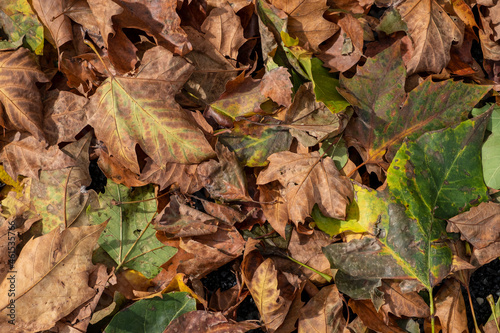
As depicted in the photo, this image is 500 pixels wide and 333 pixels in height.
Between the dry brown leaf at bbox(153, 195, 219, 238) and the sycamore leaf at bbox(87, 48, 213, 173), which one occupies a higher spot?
the sycamore leaf at bbox(87, 48, 213, 173)

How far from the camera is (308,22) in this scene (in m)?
1.92

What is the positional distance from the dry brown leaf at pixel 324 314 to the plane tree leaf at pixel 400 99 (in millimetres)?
705

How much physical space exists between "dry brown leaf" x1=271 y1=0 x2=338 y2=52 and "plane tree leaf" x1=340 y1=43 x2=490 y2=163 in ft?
0.83

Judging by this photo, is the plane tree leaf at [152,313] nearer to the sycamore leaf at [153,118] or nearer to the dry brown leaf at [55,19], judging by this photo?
the sycamore leaf at [153,118]

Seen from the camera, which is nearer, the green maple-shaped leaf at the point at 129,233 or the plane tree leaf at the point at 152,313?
the plane tree leaf at the point at 152,313

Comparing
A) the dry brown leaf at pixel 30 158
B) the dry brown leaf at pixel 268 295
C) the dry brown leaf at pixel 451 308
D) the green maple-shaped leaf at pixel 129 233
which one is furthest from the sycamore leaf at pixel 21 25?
the dry brown leaf at pixel 451 308

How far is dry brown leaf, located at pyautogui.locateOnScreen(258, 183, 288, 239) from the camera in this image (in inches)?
73.0

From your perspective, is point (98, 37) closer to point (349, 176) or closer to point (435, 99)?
point (349, 176)

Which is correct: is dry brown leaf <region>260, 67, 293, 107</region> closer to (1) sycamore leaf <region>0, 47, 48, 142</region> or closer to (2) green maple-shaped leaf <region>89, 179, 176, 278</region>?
(2) green maple-shaped leaf <region>89, 179, 176, 278</region>

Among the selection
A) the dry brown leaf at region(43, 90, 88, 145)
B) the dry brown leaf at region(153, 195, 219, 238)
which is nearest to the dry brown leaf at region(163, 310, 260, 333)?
the dry brown leaf at region(153, 195, 219, 238)

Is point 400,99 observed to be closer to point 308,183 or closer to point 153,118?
point 308,183

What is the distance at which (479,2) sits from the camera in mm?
1943

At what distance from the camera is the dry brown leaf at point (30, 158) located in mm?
1931

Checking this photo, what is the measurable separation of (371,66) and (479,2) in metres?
0.65
